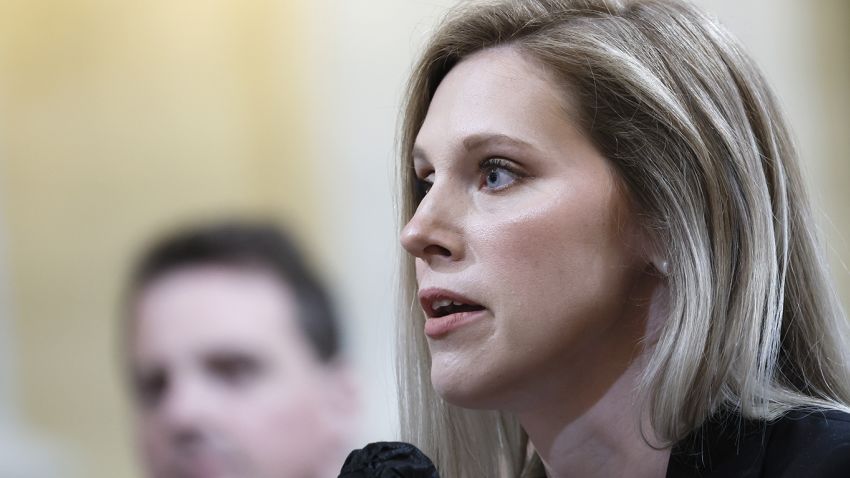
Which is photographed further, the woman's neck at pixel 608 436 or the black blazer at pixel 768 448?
the woman's neck at pixel 608 436

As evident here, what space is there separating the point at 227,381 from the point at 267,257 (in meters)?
0.30

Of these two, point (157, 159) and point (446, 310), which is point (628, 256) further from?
point (157, 159)

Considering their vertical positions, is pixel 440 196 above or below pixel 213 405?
above

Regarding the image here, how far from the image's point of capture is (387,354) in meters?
2.39

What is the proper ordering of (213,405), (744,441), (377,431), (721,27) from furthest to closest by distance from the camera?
1. (377,431)
2. (213,405)
3. (721,27)
4. (744,441)

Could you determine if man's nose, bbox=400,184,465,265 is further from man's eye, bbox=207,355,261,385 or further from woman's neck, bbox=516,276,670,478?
man's eye, bbox=207,355,261,385

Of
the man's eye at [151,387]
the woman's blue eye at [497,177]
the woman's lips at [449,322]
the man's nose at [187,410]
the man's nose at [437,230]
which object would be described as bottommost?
the man's nose at [187,410]

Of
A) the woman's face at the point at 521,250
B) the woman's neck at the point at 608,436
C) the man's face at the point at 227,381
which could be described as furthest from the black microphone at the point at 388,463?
the man's face at the point at 227,381

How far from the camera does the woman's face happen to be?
130 cm

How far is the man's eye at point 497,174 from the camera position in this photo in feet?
4.42

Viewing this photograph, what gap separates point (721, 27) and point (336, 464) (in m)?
1.32

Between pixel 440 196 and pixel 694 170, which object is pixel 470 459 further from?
pixel 694 170

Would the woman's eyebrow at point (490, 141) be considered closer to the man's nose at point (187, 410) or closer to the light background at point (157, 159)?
the light background at point (157, 159)

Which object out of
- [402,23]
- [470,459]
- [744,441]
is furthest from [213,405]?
[744,441]
